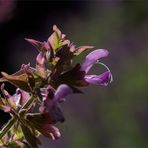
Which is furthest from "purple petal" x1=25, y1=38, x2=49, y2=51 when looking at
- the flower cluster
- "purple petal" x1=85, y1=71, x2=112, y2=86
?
"purple petal" x1=85, y1=71, x2=112, y2=86

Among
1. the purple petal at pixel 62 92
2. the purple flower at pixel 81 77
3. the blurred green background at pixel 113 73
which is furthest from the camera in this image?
the blurred green background at pixel 113 73

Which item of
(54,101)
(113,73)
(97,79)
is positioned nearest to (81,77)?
(97,79)

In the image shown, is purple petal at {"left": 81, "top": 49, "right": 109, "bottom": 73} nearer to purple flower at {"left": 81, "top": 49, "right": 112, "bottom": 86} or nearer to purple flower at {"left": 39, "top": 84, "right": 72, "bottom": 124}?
purple flower at {"left": 81, "top": 49, "right": 112, "bottom": 86}

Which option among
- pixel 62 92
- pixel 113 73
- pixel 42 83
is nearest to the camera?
pixel 62 92

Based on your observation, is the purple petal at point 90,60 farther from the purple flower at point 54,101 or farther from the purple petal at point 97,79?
the purple flower at point 54,101

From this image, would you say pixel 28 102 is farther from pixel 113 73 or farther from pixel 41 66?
pixel 113 73

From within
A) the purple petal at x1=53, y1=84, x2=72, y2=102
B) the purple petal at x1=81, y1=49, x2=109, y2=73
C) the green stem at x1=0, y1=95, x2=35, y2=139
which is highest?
the purple petal at x1=81, y1=49, x2=109, y2=73

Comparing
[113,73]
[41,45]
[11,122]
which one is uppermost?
[41,45]

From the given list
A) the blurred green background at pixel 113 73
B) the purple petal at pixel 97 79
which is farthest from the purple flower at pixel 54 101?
the blurred green background at pixel 113 73
